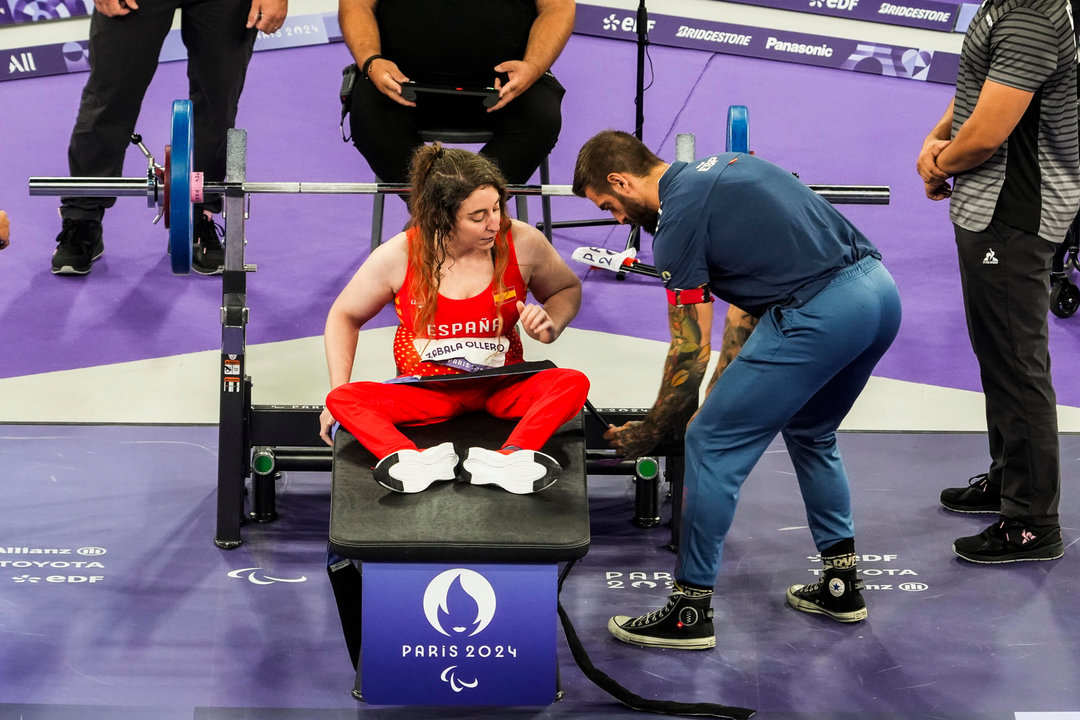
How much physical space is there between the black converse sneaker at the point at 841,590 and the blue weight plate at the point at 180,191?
74.2 inches

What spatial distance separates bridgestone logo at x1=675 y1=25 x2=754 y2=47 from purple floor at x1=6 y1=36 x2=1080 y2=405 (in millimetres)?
192

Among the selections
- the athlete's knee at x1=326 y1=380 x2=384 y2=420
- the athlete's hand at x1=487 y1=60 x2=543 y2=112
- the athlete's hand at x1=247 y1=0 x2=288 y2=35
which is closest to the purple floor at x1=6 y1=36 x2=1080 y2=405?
the athlete's hand at x1=247 y1=0 x2=288 y2=35

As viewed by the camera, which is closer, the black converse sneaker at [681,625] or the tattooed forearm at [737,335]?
the black converse sneaker at [681,625]

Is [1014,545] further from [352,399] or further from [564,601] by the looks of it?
[352,399]

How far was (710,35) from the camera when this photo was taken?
8.84 meters

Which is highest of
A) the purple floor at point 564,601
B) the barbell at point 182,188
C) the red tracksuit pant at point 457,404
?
the barbell at point 182,188

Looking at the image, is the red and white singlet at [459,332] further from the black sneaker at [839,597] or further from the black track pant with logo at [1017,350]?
the black track pant with logo at [1017,350]

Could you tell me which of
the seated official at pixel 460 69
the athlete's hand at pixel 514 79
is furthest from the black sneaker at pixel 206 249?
the athlete's hand at pixel 514 79

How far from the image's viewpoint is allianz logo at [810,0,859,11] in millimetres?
8950

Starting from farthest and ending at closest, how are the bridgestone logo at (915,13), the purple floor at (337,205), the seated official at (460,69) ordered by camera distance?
the bridgestone logo at (915,13) → the purple floor at (337,205) → the seated official at (460,69)

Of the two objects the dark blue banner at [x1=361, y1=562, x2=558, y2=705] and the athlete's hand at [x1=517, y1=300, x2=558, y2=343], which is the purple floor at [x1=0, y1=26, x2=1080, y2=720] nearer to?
the dark blue banner at [x1=361, y1=562, x2=558, y2=705]

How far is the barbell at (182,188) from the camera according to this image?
3.47 metres

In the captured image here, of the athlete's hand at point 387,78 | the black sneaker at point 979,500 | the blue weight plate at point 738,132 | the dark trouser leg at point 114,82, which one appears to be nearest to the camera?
the blue weight plate at point 738,132

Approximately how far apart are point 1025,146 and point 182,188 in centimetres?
228
